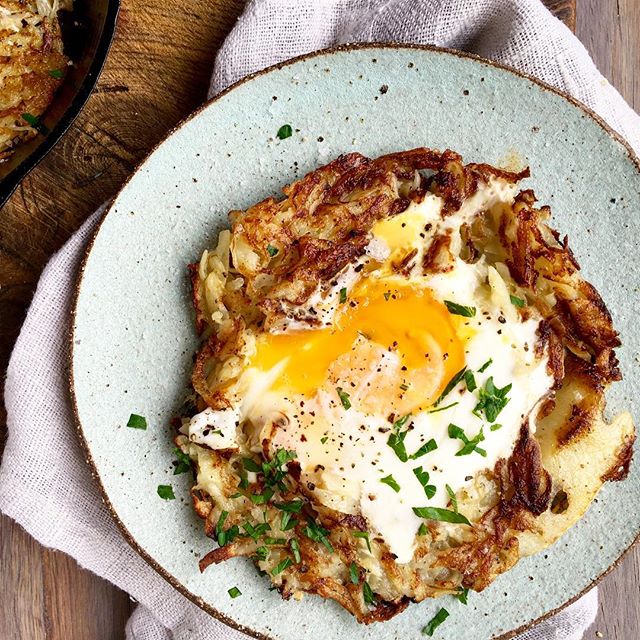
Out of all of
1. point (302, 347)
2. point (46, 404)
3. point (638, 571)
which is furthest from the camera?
point (638, 571)

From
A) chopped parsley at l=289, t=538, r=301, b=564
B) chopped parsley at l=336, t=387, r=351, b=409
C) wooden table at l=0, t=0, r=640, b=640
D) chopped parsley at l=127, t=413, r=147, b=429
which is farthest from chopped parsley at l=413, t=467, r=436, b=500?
wooden table at l=0, t=0, r=640, b=640

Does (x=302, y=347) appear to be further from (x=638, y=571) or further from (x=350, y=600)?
(x=638, y=571)

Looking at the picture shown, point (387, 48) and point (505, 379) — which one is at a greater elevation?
point (387, 48)

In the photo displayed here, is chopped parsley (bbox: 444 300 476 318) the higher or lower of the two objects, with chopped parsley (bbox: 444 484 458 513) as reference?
higher

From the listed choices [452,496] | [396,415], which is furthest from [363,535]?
[396,415]

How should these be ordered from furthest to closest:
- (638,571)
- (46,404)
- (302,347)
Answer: (638,571) < (46,404) < (302,347)

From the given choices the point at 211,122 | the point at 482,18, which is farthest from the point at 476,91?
the point at 211,122

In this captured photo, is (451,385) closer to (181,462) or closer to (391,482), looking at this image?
(391,482)

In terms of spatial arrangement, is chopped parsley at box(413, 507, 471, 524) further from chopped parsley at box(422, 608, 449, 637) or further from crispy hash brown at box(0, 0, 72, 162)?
crispy hash brown at box(0, 0, 72, 162)
